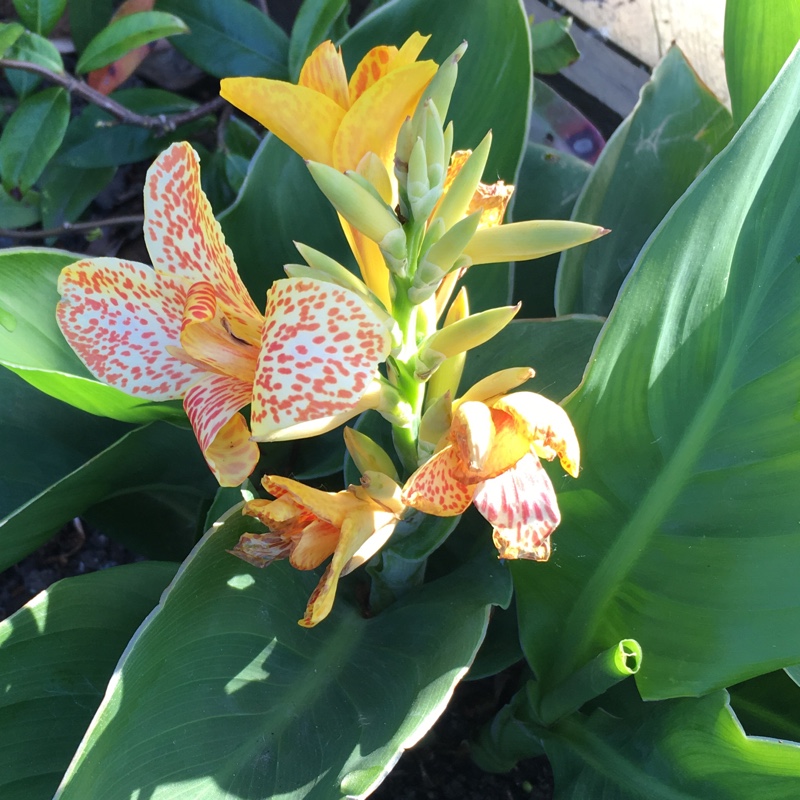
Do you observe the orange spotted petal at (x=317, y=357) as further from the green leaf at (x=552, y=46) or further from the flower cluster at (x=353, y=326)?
the green leaf at (x=552, y=46)

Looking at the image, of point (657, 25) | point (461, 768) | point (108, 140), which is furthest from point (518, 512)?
point (657, 25)

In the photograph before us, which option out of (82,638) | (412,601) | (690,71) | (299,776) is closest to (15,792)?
(82,638)

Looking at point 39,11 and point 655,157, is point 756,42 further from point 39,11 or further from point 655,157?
point 39,11

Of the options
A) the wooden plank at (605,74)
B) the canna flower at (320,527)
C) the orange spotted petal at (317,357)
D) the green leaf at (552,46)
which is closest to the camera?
the orange spotted petal at (317,357)

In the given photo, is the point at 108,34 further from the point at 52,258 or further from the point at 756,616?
the point at 756,616

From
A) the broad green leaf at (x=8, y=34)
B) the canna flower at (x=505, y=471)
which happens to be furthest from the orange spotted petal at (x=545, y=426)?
the broad green leaf at (x=8, y=34)

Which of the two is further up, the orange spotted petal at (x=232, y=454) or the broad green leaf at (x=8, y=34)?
the orange spotted petal at (x=232, y=454)
